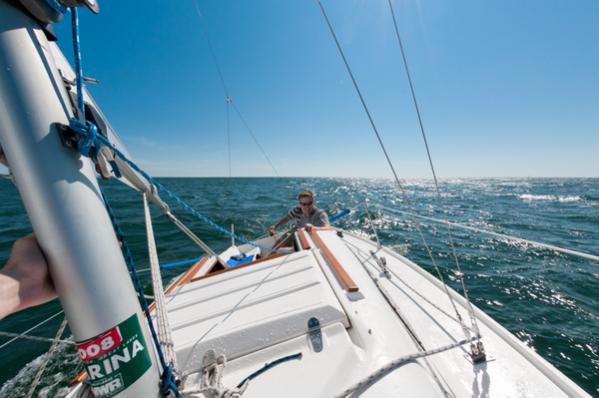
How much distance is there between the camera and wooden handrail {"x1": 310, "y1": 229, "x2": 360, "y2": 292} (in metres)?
1.62

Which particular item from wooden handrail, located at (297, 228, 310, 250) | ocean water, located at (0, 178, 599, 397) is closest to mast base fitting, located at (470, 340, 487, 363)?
ocean water, located at (0, 178, 599, 397)

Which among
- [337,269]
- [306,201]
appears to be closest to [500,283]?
[306,201]

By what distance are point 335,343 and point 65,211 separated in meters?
1.27

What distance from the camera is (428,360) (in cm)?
123

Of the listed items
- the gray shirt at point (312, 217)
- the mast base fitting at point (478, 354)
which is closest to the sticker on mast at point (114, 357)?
the mast base fitting at point (478, 354)

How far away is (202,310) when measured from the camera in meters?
1.54

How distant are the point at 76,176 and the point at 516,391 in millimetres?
2078

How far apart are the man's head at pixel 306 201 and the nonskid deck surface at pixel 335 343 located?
8.53ft

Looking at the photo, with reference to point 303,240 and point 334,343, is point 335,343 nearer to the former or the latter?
point 334,343

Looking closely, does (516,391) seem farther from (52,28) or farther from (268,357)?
(52,28)

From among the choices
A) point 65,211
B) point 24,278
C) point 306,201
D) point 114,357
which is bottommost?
point 114,357

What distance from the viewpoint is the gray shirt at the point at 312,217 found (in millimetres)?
4297

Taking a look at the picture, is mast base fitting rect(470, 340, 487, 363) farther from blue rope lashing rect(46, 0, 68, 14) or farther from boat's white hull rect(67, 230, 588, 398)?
blue rope lashing rect(46, 0, 68, 14)

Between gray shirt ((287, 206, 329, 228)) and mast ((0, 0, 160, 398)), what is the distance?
12.1 ft
